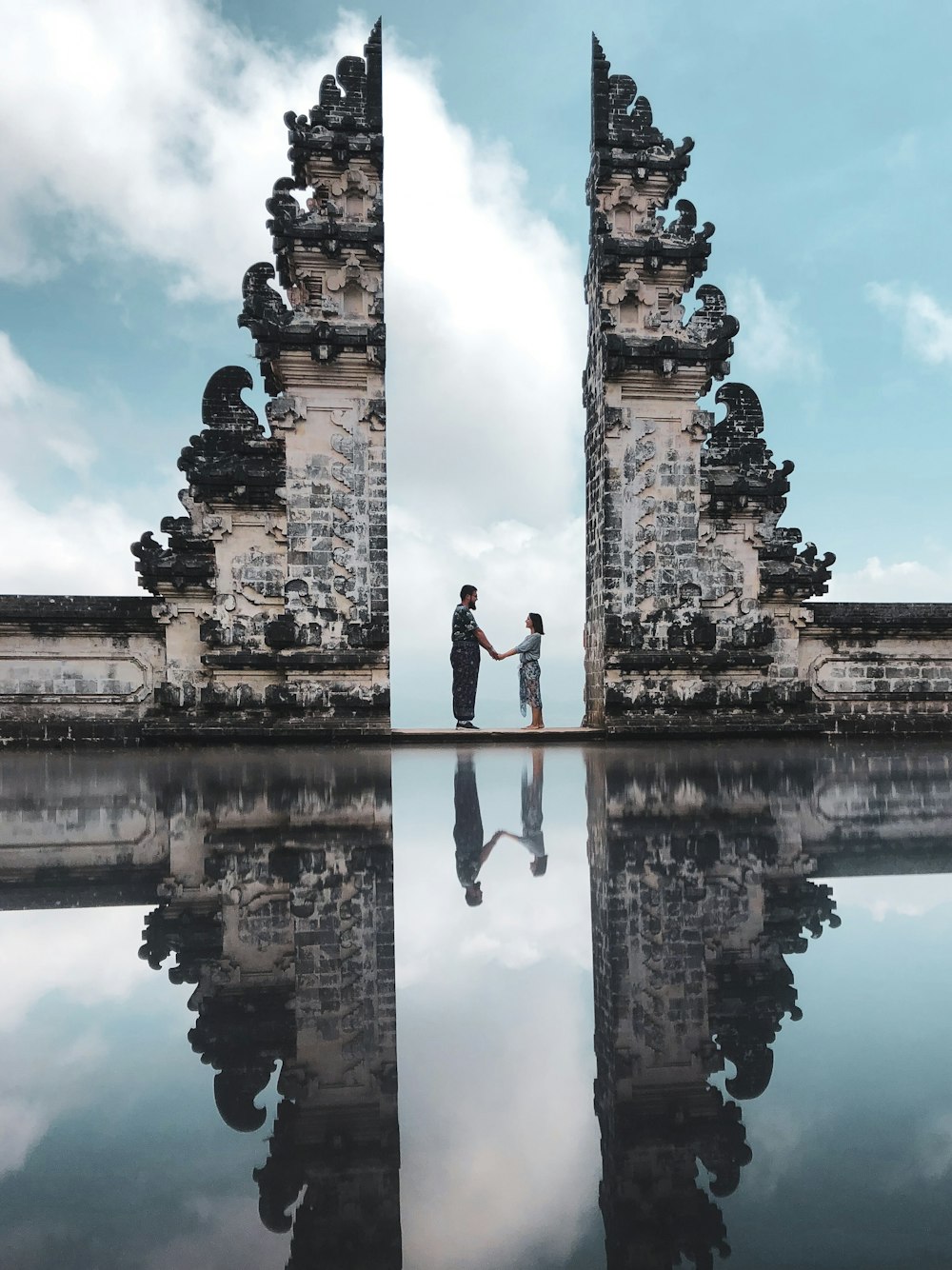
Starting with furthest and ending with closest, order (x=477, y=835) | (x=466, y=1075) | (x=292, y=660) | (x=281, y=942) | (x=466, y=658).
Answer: (x=466, y=658), (x=292, y=660), (x=477, y=835), (x=281, y=942), (x=466, y=1075)

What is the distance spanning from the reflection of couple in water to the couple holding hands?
523 cm

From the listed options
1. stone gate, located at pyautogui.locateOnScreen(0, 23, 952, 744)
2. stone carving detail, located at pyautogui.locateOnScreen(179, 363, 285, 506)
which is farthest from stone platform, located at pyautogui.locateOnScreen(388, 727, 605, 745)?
stone carving detail, located at pyautogui.locateOnScreen(179, 363, 285, 506)

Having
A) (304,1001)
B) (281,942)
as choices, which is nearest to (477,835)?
(281,942)

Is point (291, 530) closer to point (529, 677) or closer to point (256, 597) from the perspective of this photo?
point (256, 597)

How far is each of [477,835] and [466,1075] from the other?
2.50 metres

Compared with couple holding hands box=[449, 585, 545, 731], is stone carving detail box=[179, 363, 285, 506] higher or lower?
higher

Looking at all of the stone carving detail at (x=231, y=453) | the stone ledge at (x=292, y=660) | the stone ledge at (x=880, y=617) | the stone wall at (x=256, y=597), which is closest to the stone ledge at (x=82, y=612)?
the stone wall at (x=256, y=597)

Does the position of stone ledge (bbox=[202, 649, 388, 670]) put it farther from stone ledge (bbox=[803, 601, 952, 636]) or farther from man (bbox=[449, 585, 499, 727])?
stone ledge (bbox=[803, 601, 952, 636])

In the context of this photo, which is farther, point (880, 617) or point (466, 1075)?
point (880, 617)

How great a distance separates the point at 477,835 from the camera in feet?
14.0

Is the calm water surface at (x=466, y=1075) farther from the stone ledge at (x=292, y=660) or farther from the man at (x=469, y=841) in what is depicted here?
the stone ledge at (x=292, y=660)

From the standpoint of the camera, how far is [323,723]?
35.4 ft

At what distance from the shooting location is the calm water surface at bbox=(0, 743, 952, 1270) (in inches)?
52.3

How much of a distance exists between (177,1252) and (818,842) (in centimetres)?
330
